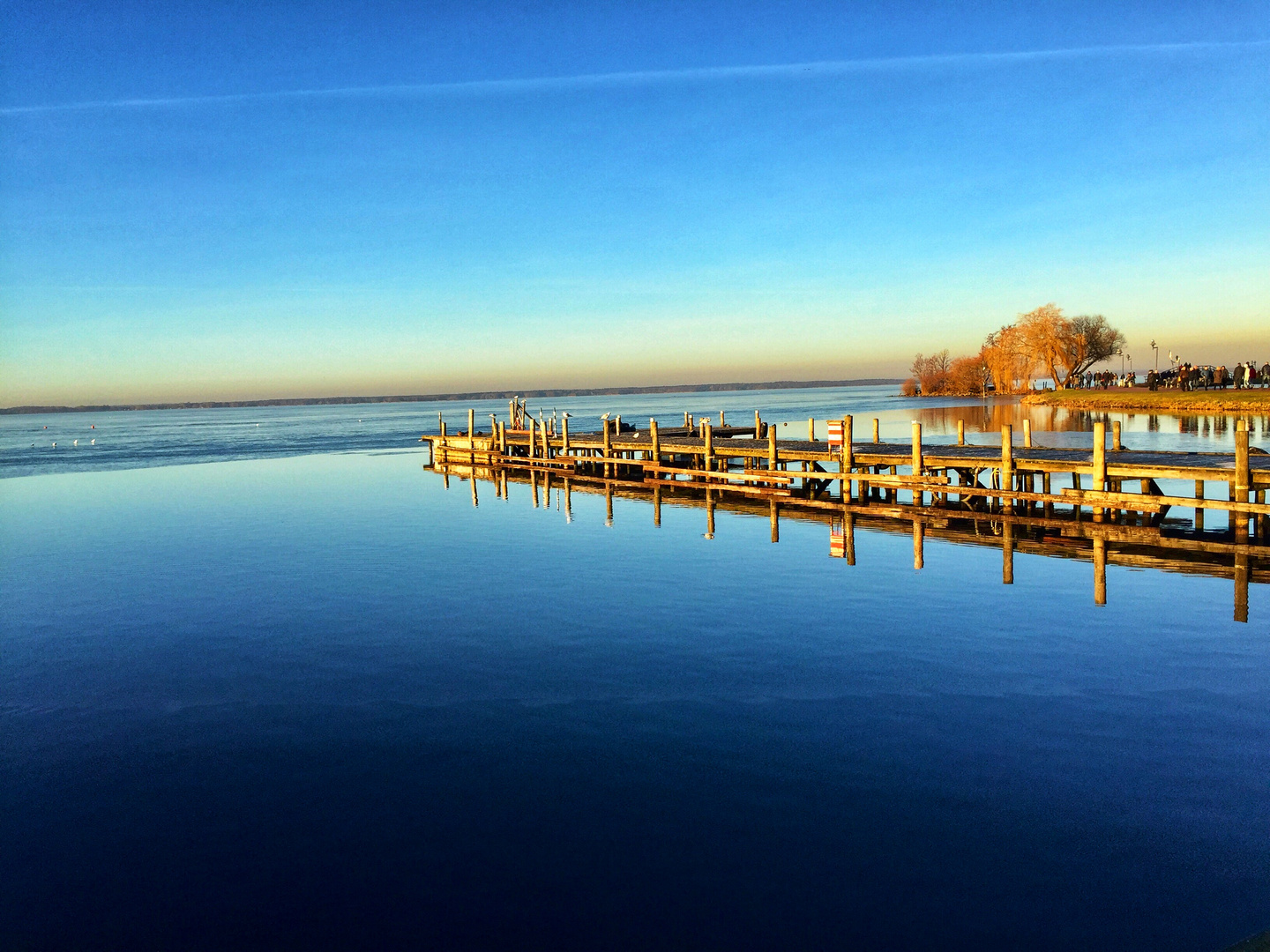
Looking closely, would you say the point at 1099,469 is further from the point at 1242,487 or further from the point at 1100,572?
the point at 1100,572

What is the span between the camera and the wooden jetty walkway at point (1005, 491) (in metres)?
21.4

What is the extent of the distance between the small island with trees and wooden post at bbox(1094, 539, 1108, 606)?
170ft

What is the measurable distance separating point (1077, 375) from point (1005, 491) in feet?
308

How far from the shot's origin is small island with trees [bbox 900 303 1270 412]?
6981 cm

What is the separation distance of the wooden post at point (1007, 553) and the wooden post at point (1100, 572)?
1507mm

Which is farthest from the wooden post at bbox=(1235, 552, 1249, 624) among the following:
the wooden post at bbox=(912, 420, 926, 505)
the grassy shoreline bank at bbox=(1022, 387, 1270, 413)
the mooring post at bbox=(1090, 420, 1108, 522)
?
the grassy shoreline bank at bbox=(1022, 387, 1270, 413)

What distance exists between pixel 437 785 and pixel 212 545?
2017 centimetres

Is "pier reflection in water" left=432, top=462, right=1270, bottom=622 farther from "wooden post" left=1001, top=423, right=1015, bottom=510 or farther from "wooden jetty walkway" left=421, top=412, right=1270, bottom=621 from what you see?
"wooden post" left=1001, top=423, right=1015, bottom=510

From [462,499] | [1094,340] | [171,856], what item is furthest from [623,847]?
[1094,340]

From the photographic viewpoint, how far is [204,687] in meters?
13.7

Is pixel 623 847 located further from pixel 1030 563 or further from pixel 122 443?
pixel 122 443

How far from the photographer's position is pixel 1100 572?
19031 millimetres

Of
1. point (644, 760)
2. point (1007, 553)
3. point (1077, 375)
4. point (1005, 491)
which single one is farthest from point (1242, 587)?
point (1077, 375)

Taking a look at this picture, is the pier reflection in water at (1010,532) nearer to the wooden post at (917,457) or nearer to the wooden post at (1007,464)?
the wooden post at (917,457)
